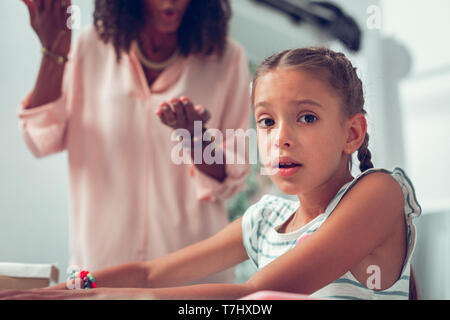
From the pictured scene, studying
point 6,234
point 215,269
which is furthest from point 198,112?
point 6,234

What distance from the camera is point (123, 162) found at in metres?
0.81

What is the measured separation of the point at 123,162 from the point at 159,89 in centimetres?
13

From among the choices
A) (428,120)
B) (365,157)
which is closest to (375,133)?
(365,157)

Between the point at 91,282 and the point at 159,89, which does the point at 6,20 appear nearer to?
the point at 159,89

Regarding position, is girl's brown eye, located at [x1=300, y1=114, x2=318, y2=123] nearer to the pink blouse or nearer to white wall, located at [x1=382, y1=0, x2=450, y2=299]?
white wall, located at [x1=382, y1=0, x2=450, y2=299]

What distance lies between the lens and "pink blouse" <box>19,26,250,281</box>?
77 centimetres

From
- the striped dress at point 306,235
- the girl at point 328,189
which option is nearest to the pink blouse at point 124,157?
the striped dress at point 306,235

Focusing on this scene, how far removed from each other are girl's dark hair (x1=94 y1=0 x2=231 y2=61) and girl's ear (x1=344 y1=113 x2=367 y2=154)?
0.42 metres

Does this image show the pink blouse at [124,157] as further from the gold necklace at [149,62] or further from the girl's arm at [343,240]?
the girl's arm at [343,240]

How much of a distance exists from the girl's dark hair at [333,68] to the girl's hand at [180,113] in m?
0.11

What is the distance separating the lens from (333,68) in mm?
484

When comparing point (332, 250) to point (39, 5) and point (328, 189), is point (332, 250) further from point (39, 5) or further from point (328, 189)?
point (39, 5)

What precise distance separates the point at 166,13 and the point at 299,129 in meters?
0.43

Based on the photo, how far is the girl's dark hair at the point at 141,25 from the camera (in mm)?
815
